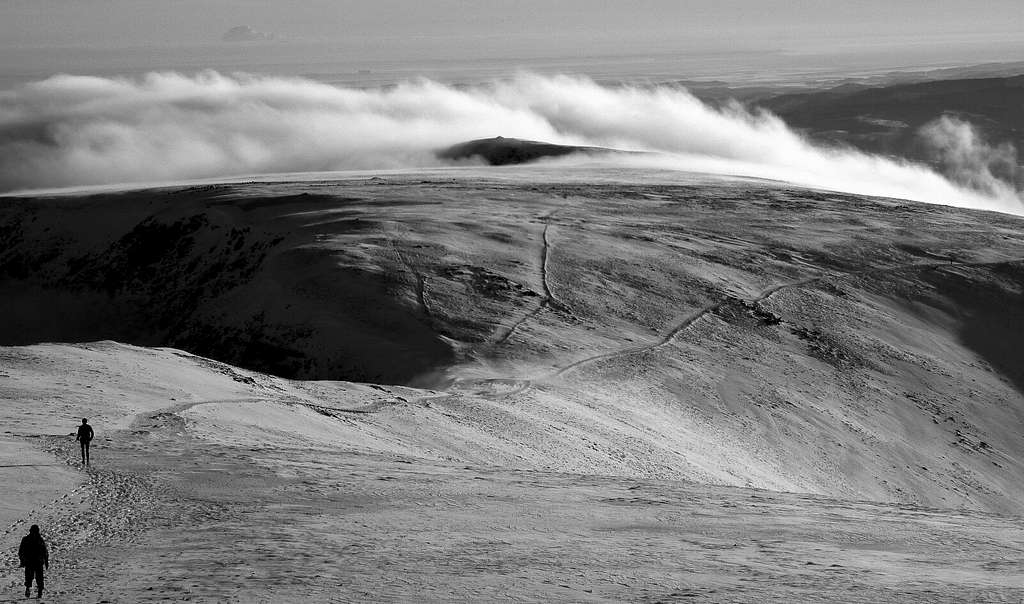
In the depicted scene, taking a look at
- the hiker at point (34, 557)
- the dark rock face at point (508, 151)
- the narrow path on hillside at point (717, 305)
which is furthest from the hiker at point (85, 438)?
the dark rock face at point (508, 151)

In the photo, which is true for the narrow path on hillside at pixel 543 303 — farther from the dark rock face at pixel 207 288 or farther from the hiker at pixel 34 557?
the hiker at pixel 34 557

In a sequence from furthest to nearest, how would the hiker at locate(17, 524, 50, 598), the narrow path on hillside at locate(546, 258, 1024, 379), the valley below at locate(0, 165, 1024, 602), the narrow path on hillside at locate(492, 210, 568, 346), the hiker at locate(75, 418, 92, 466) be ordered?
the narrow path on hillside at locate(492, 210, 568, 346)
the narrow path on hillside at locate(546, 258, 1024, 379)
the hiker at locate(75, 418, 92, 466)
the valley below at locate(0, 165, 1024, 602)
the hiker at locate(17, 524, 50, 598)

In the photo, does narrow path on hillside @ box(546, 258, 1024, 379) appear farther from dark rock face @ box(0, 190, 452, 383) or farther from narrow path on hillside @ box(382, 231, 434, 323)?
narrow path on hillside @ box(382, 231, 434, 323)

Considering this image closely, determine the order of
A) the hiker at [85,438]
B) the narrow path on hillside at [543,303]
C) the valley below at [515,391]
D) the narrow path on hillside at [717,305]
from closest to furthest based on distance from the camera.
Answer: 1. the valley below at [515,391]
2. the hiker at [85,438]
3. the narrow path on hillside at [717,305]
4. the narrow path on hillside at [543,303]

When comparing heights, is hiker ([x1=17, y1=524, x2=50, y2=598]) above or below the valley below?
above

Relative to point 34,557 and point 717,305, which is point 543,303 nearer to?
point 717,305

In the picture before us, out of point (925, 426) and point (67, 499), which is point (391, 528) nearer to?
point (67, 499)

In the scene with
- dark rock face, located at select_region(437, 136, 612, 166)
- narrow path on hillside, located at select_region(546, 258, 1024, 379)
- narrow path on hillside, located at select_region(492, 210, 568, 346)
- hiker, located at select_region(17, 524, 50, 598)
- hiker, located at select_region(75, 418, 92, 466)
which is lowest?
narrow path on hillside, located at select_region(546, 258, 1024, 379)

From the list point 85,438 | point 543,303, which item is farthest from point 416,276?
point 85,438

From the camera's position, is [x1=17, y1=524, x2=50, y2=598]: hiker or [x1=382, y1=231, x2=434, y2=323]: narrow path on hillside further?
[x1=382, y1=231, x2=434, y2=323]: narrow path on hillside

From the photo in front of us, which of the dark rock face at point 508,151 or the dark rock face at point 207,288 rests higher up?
the dark rock face at point 508,151

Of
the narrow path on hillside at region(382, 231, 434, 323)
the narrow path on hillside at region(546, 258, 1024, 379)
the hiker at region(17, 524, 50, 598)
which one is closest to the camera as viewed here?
the hiker at region(17, 524, 50, 598)

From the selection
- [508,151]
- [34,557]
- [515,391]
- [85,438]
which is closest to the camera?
[34,557]

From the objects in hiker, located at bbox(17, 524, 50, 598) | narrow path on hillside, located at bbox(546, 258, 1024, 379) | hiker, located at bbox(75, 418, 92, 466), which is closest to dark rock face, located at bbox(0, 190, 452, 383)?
narrow path on hillside, located at bbox(546, 258, 1024, 379)
